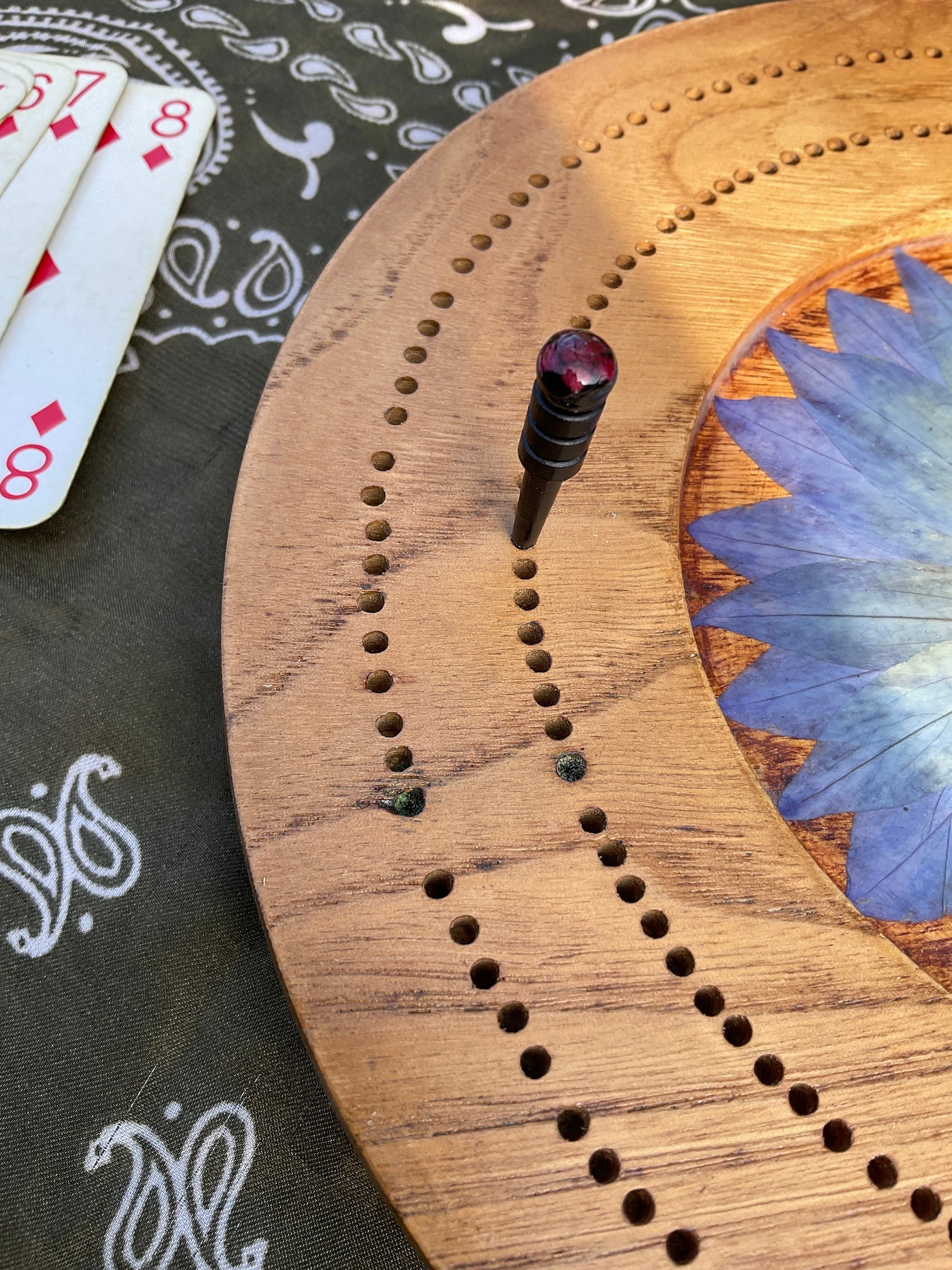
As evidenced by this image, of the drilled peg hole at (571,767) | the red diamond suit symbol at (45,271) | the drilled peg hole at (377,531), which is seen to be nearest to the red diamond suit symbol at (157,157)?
the red diamond suit symbol at (45,271)

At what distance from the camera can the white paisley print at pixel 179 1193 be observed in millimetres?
360

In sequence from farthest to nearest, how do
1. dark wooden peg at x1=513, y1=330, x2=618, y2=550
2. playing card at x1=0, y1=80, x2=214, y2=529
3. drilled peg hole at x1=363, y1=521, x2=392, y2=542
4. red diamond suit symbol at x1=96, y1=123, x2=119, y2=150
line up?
1. red diamond suit symbol at x1=96, y1=123, x2=119, y2=150
2. playing card at x1=0, y1=80, x2=214, y2=529
3. drilled peg hole at x1=363, y1=521, x2=392, y2=542
4. dark wooden peg at x1=513, y1=330, x2=618, y2=550

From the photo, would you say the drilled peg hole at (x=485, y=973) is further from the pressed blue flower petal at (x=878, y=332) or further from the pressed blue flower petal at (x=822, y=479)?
the pressed blue flower petal at (x=878, y=332)

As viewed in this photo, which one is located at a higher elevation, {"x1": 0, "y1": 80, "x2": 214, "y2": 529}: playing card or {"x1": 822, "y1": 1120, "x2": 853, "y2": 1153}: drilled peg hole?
{"x1": 0, "y1": 80, "x2": 214, "y2": 529}: playing card

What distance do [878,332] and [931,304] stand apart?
0.04 m

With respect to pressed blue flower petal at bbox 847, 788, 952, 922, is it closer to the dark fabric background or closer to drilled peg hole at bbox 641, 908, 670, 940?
drilled peg hole at bbox 641, 908, 670, 940

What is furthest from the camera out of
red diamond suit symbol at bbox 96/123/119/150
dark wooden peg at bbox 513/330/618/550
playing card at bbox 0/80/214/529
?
red diamond suit symbol at bbox 96/123/119/150

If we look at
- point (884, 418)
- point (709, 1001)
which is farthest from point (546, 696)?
point (884, 418)

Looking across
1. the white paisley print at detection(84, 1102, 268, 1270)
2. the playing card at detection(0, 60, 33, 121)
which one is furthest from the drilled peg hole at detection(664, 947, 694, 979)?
the playing card at detection(0, 60, 33, 121)

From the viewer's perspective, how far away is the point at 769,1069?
0.92ft

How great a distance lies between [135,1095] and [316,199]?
0.55 meters

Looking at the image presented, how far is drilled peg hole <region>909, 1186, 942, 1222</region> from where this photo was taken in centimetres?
27

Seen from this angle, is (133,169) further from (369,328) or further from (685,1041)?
(685,1041)

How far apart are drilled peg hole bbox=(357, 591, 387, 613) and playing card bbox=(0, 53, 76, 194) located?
1.33 ft
